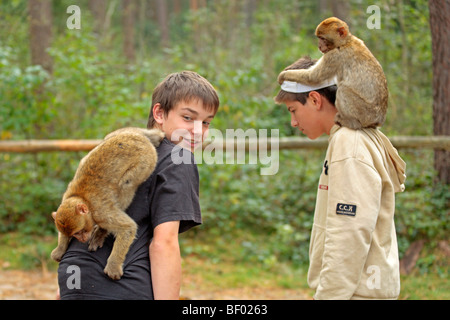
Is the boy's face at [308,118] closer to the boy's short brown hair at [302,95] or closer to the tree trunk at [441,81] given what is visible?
the boy's short brown hair at [302,95]

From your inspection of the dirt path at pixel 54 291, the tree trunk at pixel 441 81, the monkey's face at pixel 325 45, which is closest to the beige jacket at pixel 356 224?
the monkey's face at pixel 325 45

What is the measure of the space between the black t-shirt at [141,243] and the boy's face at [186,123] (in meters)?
0.20

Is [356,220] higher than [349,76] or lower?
lower

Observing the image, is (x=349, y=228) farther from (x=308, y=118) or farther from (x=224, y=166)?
(x=224, y=166)

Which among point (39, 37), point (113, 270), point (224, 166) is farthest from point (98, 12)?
point (113, 270)

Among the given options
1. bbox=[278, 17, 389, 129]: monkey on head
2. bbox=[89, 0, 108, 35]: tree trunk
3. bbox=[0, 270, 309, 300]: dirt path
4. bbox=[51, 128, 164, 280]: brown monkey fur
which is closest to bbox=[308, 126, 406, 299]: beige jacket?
bbox=[278, 17, 389, 129]: monkey on head

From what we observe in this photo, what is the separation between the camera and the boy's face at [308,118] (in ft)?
8.93

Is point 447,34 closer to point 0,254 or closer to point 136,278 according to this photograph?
point 136,278

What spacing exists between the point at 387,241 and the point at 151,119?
1.43 meters

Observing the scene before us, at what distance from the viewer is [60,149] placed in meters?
6.68

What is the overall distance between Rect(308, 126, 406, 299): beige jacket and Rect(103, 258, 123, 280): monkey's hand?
942mm

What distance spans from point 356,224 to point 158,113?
1.19 meters

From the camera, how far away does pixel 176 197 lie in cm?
213

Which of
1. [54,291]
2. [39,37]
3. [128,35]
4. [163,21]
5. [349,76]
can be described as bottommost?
[54,291]
